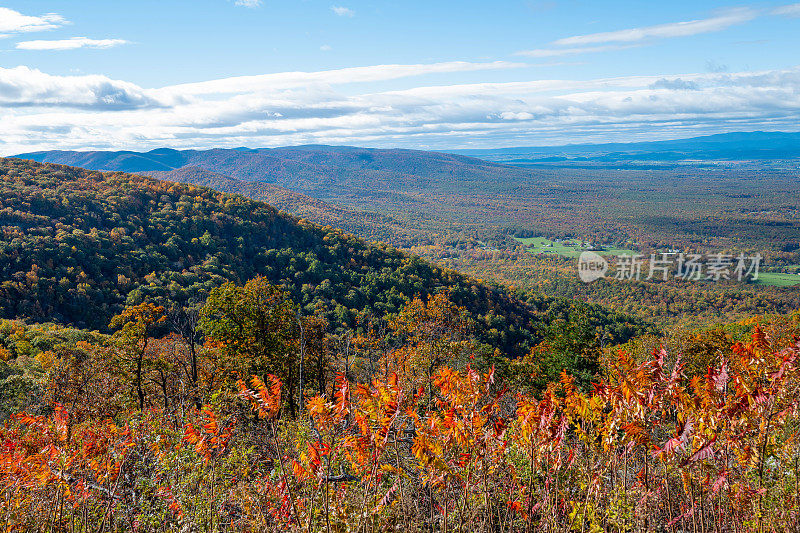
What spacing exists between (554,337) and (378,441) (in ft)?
74.4

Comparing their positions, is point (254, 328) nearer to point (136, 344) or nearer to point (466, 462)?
point (136, 344)

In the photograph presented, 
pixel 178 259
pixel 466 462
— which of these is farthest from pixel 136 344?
pixel 178 259

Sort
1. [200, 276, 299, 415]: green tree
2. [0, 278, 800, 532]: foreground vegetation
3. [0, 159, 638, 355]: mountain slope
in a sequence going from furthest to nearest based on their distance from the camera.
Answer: [0, 159, 638, 355]: mountain slope, [200, 276, 299, 415]: green tree, [0, 278, 800, 532]: foreground vegetation

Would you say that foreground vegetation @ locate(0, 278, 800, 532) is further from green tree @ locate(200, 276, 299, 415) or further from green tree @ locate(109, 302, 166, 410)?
green tree @ locate(109, 302, 166, 410)

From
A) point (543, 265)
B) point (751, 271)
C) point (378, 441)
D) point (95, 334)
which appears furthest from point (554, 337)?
point (751, 271)

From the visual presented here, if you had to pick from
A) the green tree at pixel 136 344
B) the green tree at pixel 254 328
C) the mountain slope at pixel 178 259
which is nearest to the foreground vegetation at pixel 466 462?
the green tree at pixel 254 328

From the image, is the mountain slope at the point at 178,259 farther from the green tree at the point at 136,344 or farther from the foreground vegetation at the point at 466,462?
the foreground vegetation at the point at 466,462

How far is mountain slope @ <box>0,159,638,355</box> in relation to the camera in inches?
1665

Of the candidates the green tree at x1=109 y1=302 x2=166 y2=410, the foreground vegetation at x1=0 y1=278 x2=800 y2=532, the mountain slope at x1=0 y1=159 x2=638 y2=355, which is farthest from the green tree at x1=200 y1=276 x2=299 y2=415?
the mountain slope at x1=0 y1=159 x2=638 y2=355

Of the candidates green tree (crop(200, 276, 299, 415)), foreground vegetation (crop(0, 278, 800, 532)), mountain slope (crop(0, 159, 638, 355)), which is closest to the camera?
foreground vegetation (crop(0, 278, 800, 532))

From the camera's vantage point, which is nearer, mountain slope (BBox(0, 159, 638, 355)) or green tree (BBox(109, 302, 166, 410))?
green tree (BBox(109, 302, 166, 410))

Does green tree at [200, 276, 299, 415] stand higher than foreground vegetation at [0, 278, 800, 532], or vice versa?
foreground vegetation at [0, 278, 800, 532]

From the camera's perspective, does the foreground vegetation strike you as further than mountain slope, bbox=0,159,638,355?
No

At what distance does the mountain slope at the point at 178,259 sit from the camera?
42.3 meters
